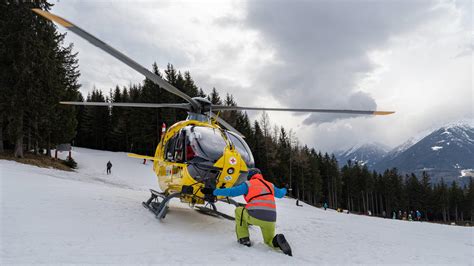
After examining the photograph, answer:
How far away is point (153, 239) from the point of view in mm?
6484

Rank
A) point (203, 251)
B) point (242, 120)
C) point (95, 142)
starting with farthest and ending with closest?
point (95, 142) < point (242, 120) < point (203, 251)

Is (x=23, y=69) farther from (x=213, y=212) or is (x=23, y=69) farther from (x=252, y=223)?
(x=252, y=223)

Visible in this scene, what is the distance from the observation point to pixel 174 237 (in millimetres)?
6832

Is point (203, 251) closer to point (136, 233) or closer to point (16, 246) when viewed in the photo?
point (136, 233)

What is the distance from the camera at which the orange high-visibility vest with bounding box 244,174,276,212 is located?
21.7 ft

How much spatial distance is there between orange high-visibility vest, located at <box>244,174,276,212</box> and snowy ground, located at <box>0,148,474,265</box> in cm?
85

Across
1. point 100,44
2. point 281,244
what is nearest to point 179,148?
point 100,44

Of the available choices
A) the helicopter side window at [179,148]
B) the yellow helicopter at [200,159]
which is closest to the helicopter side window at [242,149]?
the yellow helicopter at [200,159]

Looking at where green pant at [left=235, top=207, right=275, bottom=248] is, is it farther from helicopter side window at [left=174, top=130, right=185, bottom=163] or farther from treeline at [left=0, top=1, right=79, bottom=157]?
treeline at [left=0, top=1, right=79, bottom=157]

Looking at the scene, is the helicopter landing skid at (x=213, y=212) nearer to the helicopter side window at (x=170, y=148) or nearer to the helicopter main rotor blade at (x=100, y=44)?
the helicopter side window at (x=170, y=148)

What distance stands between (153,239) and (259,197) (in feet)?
7.81

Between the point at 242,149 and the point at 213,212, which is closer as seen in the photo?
the point at 242,149

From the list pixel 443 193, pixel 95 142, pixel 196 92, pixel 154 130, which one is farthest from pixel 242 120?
pixel 443 193

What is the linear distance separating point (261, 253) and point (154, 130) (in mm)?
43894
